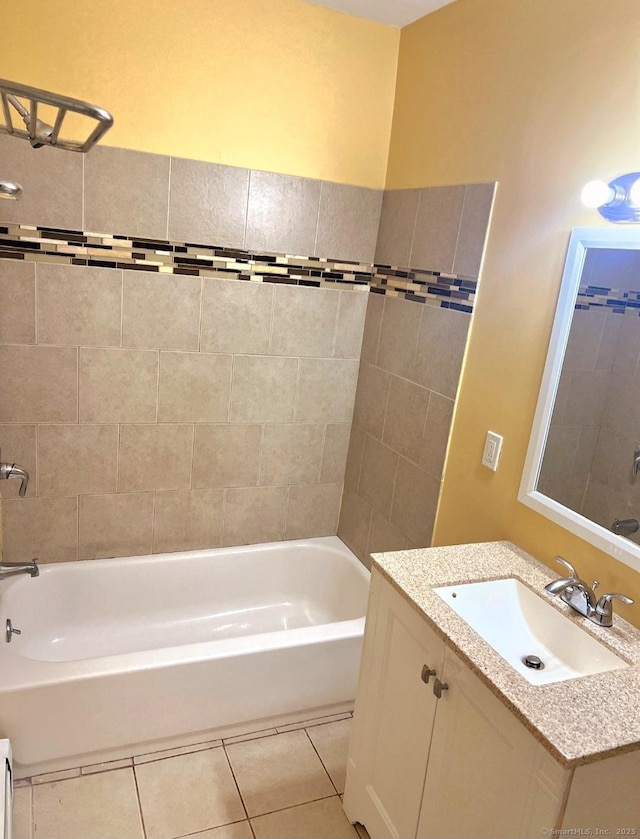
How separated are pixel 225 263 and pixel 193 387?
0.54 meters

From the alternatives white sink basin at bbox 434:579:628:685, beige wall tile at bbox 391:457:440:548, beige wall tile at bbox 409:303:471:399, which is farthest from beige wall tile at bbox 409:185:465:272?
white sink basin at bbox 434:579:628:685

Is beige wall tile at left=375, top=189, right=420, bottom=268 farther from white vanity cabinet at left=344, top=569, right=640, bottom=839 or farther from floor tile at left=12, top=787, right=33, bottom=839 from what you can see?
floor tile at left=12, top=787, right=33, bottom=839

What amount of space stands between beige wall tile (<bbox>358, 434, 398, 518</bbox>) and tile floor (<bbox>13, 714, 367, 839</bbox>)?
0.99 meters

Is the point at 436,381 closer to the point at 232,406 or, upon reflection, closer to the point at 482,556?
the point at 482,556

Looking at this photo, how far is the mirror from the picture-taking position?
1.59 metres

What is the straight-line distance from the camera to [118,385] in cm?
251

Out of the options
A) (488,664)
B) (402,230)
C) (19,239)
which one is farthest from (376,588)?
(19,239)

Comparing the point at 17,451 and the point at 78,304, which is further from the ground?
the point at 78,304

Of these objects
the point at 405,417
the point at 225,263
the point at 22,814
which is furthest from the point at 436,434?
the point at 22,814

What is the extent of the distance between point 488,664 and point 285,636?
1.07m

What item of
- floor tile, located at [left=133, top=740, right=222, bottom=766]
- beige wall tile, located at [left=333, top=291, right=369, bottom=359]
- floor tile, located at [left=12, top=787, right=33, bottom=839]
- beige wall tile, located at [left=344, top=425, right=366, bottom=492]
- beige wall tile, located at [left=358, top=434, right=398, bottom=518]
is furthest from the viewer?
beige wall tile, located at [left=344, top=425, right=366, bottom=492]

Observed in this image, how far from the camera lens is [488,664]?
1341mm

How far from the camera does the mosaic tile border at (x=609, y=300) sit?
159 cm

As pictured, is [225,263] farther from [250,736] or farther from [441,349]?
[250,736]
